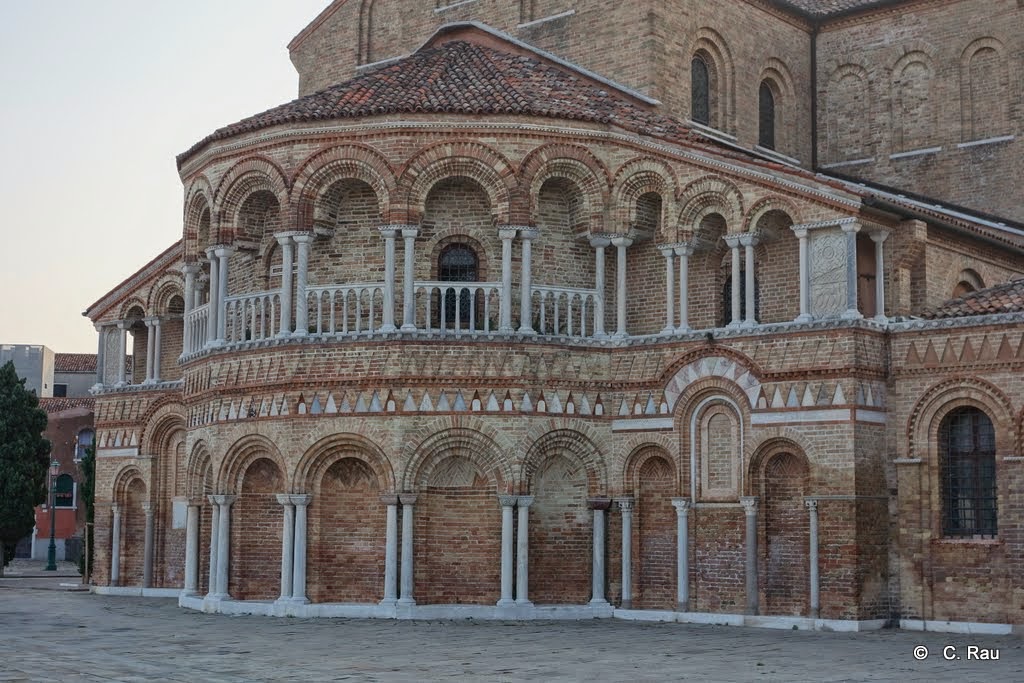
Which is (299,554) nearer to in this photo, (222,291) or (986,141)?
(222,291)

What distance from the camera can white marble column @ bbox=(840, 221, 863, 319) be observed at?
19.8 metres

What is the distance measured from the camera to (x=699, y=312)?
72.2ft

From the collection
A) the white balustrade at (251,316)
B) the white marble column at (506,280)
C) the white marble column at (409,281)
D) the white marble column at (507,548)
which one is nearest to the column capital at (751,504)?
the white marble column at (507,548)

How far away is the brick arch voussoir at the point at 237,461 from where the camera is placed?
21.8m

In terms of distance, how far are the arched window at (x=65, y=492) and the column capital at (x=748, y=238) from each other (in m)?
37.8

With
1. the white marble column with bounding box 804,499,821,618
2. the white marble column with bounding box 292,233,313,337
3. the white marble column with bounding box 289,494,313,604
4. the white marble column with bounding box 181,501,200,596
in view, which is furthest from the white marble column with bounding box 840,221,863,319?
the white marble column with bounding box 181,501,200,596

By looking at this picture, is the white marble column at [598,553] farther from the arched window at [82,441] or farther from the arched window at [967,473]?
the arched window at [82,441]

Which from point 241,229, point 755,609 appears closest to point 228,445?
point 241,229

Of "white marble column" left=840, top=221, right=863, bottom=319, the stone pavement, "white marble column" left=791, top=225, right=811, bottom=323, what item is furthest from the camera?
"white marble column" left=791, top=225, right=811, bottom=323

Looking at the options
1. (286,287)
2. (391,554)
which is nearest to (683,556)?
(391,554)

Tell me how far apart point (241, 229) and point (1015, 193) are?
14210mm

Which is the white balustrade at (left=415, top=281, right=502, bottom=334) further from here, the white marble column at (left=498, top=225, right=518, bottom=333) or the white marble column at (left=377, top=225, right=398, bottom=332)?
the white marble column at (left=377, top=225, right=398, bottom=332)

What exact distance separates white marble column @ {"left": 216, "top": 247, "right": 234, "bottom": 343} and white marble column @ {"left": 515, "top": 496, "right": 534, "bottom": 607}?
5.45 metres

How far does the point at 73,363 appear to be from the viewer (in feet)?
223
